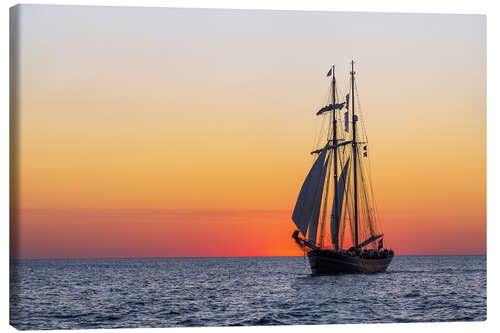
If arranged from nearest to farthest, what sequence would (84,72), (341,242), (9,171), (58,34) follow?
1. (9,171)
2. (58,34)
3. (84,72)
4. (341,242)

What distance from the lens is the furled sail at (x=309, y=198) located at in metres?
27.0

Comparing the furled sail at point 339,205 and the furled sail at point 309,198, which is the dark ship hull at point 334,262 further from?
the furled sail at point 309,198

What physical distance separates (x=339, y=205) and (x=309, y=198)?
22.3 feet

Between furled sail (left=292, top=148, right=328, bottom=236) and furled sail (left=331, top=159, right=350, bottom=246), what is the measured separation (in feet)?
9.71

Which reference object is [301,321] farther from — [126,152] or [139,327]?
[126,152]

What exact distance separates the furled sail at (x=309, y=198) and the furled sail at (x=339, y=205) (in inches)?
117

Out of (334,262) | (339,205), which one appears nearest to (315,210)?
(334,262)

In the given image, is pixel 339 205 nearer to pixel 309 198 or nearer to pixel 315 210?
pixel 315 210

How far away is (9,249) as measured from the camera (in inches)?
605

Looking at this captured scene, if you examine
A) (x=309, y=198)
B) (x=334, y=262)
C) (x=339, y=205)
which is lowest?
(x=334, y=262)

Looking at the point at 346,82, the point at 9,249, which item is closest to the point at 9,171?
the point at 9,249

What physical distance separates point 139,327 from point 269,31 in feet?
24.9

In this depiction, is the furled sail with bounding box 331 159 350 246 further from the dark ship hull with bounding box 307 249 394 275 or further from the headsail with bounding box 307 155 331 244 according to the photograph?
the headsail with bounding box 307 155 331 244

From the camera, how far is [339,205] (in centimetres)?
3534
